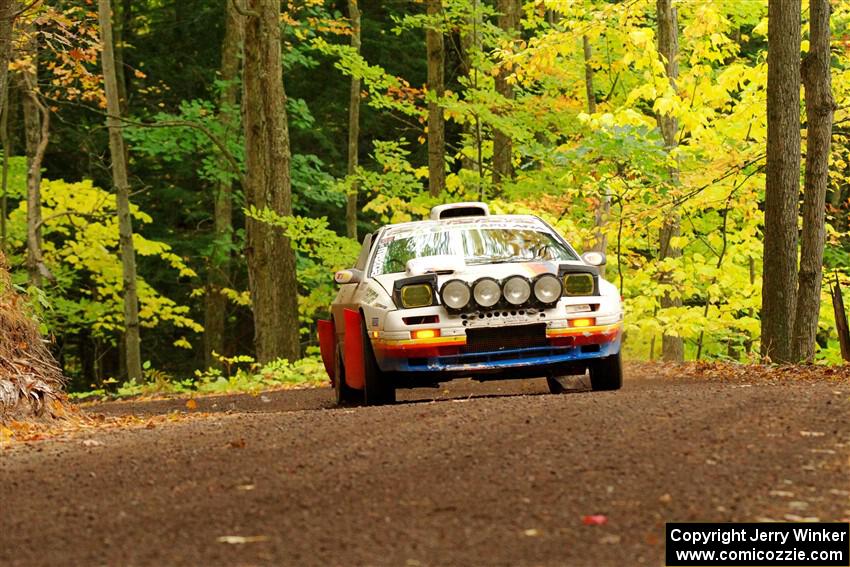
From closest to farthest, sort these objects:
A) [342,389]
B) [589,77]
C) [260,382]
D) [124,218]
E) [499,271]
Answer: [499,271] → [342,389] → [260,382] → [589,77] → [124,218]

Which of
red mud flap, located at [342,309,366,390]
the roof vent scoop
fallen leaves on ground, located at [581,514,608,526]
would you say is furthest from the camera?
the roof vent scoop

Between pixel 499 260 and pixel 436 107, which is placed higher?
pixel 436 107

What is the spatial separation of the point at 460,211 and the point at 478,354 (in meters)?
2.76

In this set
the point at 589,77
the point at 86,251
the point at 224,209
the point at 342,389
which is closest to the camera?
the point at 342,389

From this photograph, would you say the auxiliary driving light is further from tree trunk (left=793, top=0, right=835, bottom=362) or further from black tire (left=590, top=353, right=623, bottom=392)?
tree trunk (left=793, top=0, right=835, bottom=362)

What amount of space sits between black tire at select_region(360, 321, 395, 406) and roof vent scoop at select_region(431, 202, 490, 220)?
231cm

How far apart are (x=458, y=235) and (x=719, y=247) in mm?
11832

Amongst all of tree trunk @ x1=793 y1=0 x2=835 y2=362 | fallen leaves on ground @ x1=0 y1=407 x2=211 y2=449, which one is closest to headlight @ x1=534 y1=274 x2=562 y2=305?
fallen leaves on ground @ x1=0 y1=407 x2=211 y2=449

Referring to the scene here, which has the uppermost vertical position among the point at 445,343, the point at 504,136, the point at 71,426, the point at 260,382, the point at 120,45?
the point at 120,45

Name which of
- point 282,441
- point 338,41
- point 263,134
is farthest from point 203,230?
point 282,441

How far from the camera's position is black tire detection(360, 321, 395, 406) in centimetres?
970

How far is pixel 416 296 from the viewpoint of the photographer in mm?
9469

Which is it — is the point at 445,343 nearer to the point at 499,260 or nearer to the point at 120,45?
the point at 499,260

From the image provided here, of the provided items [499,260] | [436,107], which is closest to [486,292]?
[499,260]
